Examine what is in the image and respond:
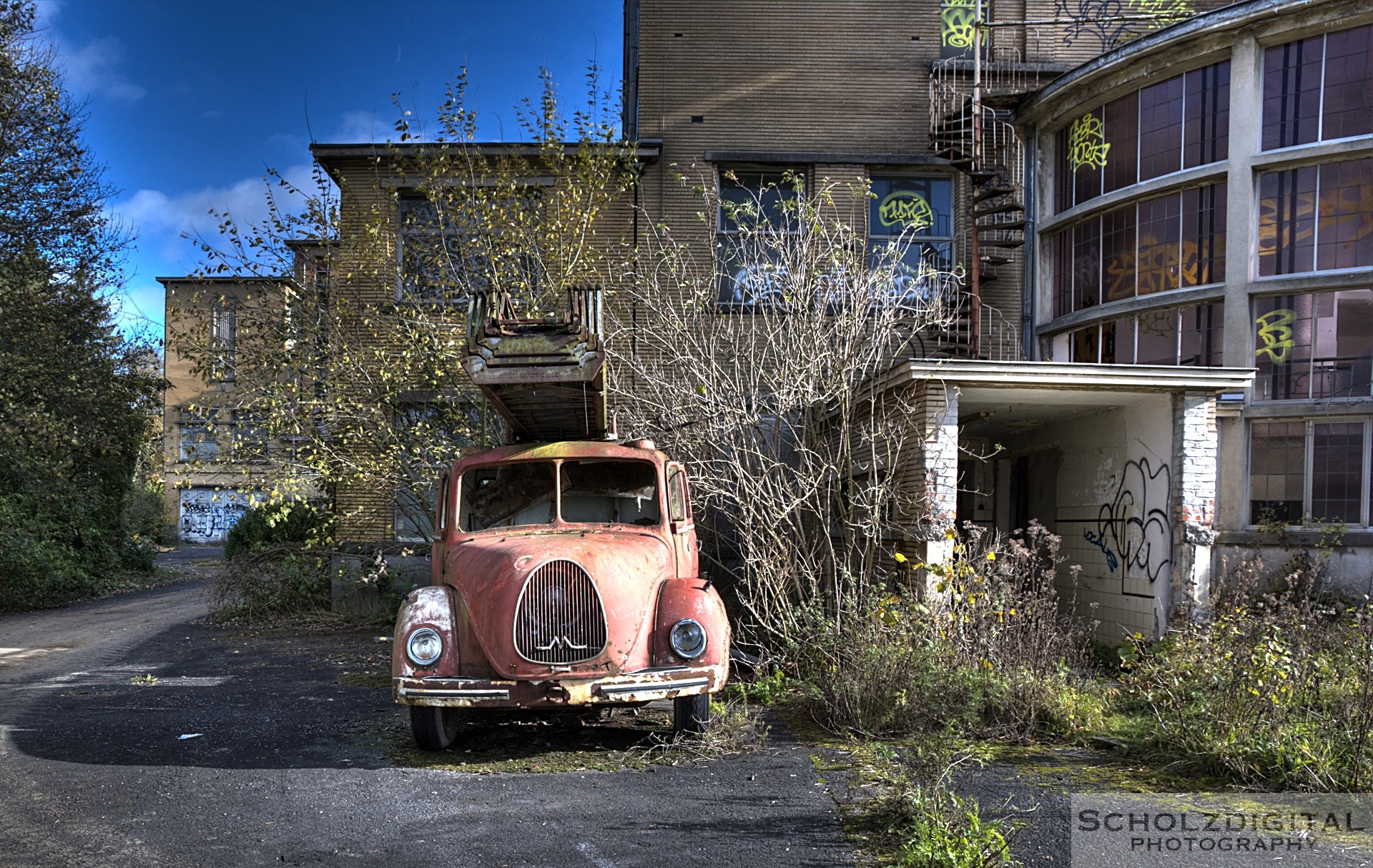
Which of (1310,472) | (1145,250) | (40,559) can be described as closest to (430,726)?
(1310,472)

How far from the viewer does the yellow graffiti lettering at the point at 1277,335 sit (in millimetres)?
13969

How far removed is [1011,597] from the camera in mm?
8125

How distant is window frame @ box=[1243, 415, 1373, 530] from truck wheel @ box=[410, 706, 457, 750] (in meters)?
11.5

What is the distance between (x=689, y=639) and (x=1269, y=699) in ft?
12.1

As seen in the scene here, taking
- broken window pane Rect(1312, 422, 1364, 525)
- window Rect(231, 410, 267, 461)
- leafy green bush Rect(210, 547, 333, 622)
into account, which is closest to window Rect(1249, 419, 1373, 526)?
broken window pane Rect(1312, 422, 1364, 525)

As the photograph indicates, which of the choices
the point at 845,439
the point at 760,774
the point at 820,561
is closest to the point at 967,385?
the point at 845,439

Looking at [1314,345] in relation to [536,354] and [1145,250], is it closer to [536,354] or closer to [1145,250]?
[1145,250]

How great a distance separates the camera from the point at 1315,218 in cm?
1393

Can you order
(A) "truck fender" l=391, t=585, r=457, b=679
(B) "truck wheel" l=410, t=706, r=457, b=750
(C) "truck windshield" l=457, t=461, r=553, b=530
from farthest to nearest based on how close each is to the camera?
1. (C) "truck windshield" l=457, t=461, r=553, b=530
2. (B) "truck wheel" l=410, t=706, r=457, b=750
3. (A) "truck fender" l=391, t=585, r=457, b=679

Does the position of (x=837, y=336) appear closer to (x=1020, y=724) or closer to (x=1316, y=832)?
(x=1020, y=724)

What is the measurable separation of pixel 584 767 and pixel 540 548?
1.49 m

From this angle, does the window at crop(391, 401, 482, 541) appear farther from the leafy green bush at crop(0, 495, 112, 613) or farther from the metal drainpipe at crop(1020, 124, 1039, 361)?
the metal drainpipe at crop(1020, 124, 1039, 361)

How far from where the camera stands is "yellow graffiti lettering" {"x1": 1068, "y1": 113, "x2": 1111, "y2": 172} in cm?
1603

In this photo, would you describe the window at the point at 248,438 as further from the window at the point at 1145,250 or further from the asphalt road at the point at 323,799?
the window at the point at 1145,250
